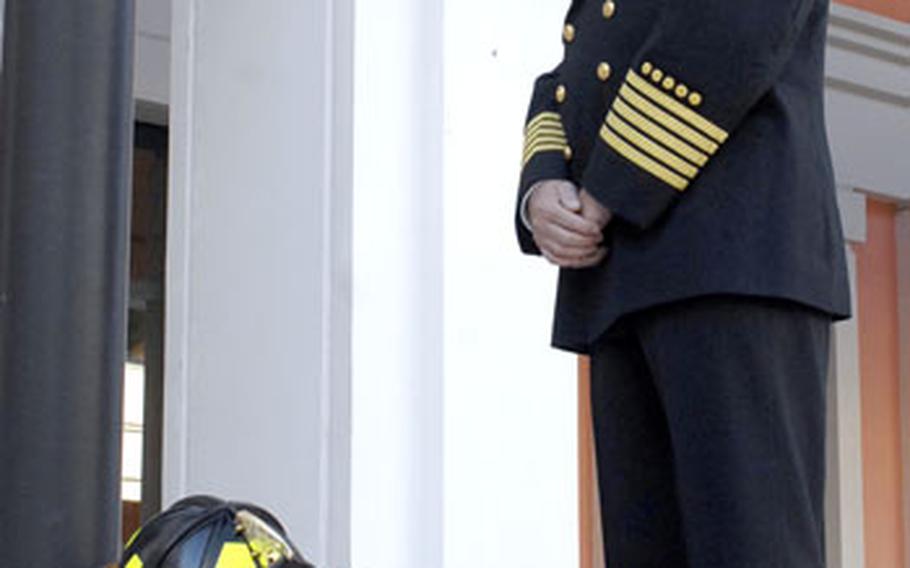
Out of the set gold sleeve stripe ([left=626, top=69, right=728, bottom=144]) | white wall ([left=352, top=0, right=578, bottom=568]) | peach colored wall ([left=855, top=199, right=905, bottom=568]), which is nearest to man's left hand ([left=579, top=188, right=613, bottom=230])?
gold sleeve stripe ([left=626, top=69, right=728, bottom=144])

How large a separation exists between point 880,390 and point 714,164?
16.0ft

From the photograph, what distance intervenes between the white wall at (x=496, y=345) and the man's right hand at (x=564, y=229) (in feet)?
3.91

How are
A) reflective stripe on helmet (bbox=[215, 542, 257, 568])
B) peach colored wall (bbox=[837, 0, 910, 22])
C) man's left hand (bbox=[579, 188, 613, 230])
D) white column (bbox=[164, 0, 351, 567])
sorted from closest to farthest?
reflective stripe on helmet (bbox=[215, 542, 257, 568]), man's left hand (bbox=[579, 188, 613, 230]), white column (bbox=[164, 0, 351, 567]), peach colored wall (bbox=[837, 0, 910, 22])

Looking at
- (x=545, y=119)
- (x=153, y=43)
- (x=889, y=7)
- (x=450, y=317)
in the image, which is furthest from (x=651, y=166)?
(x=889, y=7)

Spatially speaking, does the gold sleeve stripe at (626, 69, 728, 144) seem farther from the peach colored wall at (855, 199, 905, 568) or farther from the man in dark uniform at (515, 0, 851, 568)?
the peach colored wall at (855, 199, 905, 568)

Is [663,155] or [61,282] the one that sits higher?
[663,155]

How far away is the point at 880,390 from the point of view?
6.72 metres

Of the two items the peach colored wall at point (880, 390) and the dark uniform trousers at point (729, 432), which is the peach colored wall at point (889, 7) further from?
the dark uniform trousers at point (729, 432)

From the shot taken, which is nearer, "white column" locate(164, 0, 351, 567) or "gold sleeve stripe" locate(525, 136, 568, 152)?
"gold sleeve stripe" locate(525, 136, 568, 152)

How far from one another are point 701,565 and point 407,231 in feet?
4.74

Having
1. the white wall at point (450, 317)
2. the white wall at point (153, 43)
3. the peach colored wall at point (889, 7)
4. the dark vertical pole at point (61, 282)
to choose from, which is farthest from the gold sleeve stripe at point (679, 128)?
the peach colored wall at point (889, 7)

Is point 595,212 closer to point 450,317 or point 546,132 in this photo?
point 546,132

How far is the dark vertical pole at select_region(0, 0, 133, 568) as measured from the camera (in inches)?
62.5

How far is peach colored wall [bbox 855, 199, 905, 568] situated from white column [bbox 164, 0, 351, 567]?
11.1ft
